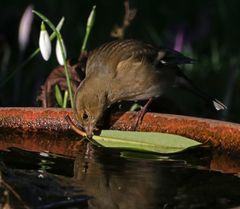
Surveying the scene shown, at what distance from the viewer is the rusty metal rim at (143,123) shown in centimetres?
363

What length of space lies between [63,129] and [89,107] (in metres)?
0.73

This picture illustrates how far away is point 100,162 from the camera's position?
351 centimetres

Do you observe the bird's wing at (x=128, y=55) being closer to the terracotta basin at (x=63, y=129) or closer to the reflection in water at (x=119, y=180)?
the terracotta basin at (x=63, y=129)

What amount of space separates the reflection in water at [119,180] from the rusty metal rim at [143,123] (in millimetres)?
76

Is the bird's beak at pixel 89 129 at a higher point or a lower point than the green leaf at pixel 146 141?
lower

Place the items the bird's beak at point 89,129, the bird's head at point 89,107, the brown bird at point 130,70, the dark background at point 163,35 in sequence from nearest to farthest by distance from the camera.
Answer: the bird's beak at point 89,129
the bird's head at point 89,107
the brown bird at point 130,70
the dark background at point 163,35

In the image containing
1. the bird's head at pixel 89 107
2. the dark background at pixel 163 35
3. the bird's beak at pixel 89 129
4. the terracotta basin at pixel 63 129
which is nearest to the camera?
the terracotta basin at pixel 63 129

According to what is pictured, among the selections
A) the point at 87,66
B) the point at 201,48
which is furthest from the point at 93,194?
the point at 201,48

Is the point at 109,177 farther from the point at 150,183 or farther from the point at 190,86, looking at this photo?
the point at 190,86

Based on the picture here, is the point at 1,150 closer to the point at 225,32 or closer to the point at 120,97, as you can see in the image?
the point at 120,97

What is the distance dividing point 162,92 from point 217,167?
1.81 metres

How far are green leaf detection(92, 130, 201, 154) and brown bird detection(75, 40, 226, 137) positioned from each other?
1.09 metres

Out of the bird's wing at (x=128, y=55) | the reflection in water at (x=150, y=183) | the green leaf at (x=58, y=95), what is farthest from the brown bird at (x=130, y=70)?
the reflection in water at (x=150, y=183)

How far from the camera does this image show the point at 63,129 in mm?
3885
